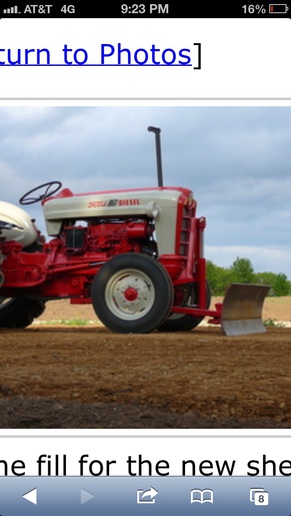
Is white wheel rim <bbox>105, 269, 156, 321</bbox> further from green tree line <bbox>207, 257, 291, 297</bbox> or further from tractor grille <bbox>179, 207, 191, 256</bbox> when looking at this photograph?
green tree line <bbox>207, 257, 291, 297</bbox>

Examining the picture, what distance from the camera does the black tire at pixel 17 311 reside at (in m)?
13.1

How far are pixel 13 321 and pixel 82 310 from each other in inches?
268

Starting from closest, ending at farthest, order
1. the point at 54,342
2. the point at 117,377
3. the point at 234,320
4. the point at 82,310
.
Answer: the point at 117,377
the point at 54,342
the point at 234,320
the point at 82,310

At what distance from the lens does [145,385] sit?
617 centimetres

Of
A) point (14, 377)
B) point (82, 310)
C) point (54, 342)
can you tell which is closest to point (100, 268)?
point (54, 342)

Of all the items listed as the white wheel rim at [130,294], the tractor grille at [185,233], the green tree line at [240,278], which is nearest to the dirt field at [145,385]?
the white wheel rim at [130,294]

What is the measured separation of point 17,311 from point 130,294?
288cm

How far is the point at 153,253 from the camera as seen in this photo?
11727 millimetres

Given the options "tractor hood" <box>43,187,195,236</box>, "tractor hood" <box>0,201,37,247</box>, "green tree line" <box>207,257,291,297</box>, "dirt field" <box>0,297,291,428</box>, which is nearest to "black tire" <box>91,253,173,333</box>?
"tractor hood" <box>43,187,195,236</box>

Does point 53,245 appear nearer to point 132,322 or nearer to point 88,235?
point 88,235

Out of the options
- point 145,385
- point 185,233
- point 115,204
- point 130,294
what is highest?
point 115,204

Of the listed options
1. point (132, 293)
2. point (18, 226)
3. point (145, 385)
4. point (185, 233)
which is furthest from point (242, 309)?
point (145, 385)

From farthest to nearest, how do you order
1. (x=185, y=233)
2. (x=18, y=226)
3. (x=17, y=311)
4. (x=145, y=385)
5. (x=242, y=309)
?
(x=17, y=311) < (x=18, y=226) < (x=242, y=309) < (x=185, y=233) < (x=145, y=385)

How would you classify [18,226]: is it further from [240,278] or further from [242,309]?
[240,278]
